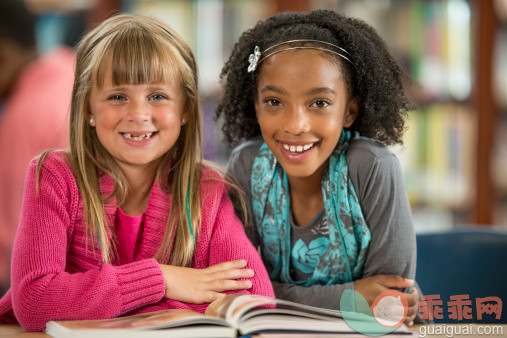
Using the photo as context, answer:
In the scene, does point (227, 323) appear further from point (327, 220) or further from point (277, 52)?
point (277, 52)

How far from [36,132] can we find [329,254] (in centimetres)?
122

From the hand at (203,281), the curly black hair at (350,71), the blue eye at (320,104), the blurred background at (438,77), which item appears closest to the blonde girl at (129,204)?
the hand at (203,281)

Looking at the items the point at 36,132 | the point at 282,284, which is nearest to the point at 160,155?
the point at 282,284

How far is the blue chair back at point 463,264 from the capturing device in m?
1.20

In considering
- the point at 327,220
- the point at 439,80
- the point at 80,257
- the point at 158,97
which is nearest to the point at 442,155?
the point at 439,80

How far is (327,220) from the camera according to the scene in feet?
3.91

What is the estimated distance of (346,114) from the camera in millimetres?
1199

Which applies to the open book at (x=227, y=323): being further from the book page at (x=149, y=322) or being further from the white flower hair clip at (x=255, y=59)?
the white flower hair clip at (x=255, y=59)

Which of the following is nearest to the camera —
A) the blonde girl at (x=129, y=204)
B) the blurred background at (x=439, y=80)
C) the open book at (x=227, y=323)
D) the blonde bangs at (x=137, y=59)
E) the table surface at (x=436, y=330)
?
the open book at (x=227, y=323)

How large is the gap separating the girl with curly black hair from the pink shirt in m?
0.24

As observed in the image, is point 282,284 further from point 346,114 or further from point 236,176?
point 346,114

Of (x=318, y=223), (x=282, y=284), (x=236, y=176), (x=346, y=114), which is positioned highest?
(x=346, y=114)

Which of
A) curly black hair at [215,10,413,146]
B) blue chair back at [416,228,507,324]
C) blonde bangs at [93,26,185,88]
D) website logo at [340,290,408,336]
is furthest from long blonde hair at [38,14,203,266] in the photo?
blue chair back at [416,228,507,324]

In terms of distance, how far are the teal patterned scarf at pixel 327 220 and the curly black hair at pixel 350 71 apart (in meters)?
0.09
